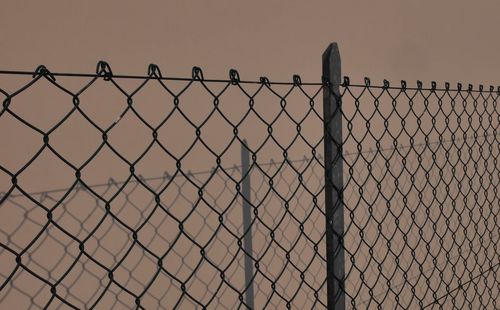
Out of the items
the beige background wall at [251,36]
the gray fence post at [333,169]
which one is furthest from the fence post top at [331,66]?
the beige background wall at [251,36]

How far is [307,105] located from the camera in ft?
6.93

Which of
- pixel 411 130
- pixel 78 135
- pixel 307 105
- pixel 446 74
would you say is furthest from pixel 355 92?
pixel 78 135

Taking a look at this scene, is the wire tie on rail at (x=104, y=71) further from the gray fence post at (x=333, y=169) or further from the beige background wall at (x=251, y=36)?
the gray fence post at (x=333, y=169)

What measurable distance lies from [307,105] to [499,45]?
2076 millimetres

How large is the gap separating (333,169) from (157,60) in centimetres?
75

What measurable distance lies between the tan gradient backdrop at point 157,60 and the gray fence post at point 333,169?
58 cm

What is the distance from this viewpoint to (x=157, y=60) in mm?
1627

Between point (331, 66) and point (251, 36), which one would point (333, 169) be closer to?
point (331, 66)

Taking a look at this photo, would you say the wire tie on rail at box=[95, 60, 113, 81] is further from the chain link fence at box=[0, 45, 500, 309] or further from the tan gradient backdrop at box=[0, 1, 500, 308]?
the tan gradient backdrop at box=[0, 1, 500, 308]

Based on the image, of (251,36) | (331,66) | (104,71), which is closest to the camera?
(104,71)

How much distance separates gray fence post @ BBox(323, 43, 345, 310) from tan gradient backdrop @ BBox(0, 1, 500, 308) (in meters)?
0.58

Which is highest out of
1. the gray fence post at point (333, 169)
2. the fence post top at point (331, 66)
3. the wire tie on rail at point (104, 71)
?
the fence post top at point (331, 66)

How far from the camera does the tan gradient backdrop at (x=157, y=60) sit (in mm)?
1377

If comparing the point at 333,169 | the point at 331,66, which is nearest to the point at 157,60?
the point at 331,66
